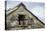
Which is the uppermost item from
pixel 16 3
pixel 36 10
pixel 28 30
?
pixel 16 3

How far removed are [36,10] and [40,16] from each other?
0.42 ft

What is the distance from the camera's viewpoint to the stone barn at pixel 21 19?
1494 millimetres

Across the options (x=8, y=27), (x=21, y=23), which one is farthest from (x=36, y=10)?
(x=8, y=27)

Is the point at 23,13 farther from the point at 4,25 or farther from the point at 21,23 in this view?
the point at 4,25

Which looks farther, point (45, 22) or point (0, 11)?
point (45, 22)

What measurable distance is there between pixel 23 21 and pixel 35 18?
0.22m

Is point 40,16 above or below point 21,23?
above

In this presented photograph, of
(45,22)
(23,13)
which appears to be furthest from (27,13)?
(45,22)

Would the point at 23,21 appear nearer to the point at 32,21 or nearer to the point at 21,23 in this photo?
the point at 21,23

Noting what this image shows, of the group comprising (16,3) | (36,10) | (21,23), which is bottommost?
(21,23)

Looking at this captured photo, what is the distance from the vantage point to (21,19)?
59.9 inches

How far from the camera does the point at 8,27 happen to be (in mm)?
1487

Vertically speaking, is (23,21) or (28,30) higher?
(23,21)

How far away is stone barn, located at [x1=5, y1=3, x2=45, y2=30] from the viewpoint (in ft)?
4.90
